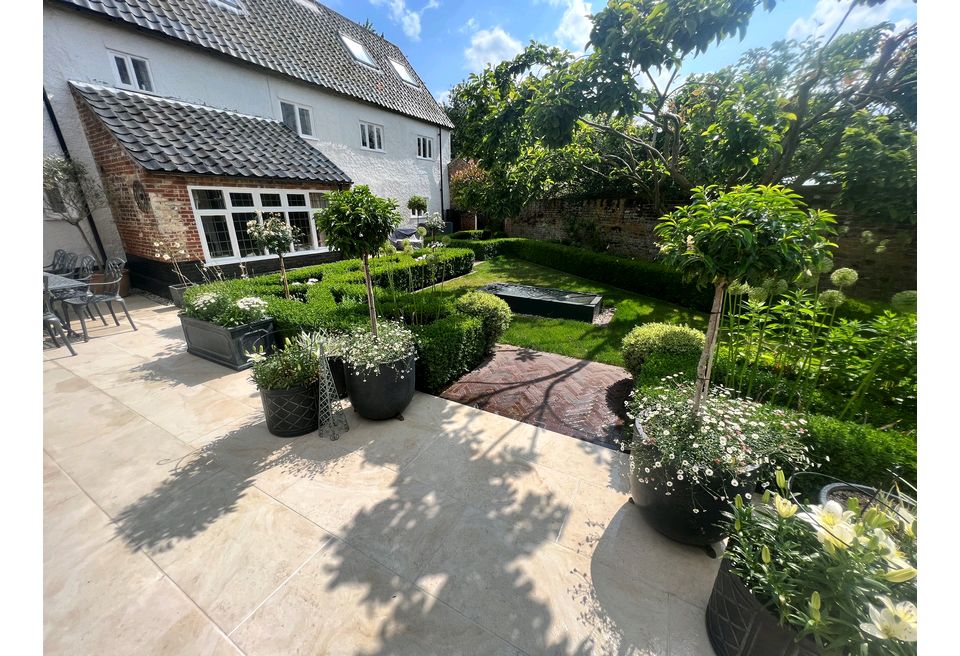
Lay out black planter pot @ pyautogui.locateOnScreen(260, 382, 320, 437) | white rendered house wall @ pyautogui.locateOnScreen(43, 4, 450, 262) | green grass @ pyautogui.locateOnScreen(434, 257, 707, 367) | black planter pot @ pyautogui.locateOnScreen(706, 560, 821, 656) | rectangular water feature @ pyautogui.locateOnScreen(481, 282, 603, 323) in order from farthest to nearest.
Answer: rectangular water feature @ pyautogui.locateOnScreen(481, 282, 603, 323) < white rendered house wall @ pyautogui.locateOnScreen(43, 4, 450, 262) < green grass @ pyautogui.locateOnScreen(434, 257, 707, 367) < black planter pot @ pyautogui.locateOnScreen(260, 382, 320, 437) < black planter pot @ pyautogui.locateOnScreen(706, 560, 821, 656)

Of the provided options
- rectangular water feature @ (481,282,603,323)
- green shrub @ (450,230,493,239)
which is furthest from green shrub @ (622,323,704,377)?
green shrub @ (450,230,493,239)

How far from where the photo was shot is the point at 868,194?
259 inches

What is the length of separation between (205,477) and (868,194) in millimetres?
11260

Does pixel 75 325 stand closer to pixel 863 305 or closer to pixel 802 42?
pixel 863 305

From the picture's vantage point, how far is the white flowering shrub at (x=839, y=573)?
49.5 inches

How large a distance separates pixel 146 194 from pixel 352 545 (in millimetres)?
9418

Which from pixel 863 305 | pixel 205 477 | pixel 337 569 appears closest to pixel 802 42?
pixel 863 305

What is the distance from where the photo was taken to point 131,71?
8664 millimetres

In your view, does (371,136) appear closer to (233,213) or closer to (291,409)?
(233,213)

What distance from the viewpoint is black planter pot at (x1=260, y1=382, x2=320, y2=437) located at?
360 cm

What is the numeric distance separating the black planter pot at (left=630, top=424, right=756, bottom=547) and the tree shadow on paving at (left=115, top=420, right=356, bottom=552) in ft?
9.30

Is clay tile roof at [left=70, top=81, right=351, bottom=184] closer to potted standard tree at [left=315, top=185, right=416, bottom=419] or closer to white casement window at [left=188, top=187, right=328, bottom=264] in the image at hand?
white casement window at [left=188, top=187, right=328, bottom=264]

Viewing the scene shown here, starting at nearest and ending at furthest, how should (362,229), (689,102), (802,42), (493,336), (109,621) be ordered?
(109,621) → (362,229) → (493,336) → (802,42) → (689,102)

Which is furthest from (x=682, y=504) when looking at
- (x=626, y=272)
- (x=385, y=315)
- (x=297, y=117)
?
(x=297, y=117)
